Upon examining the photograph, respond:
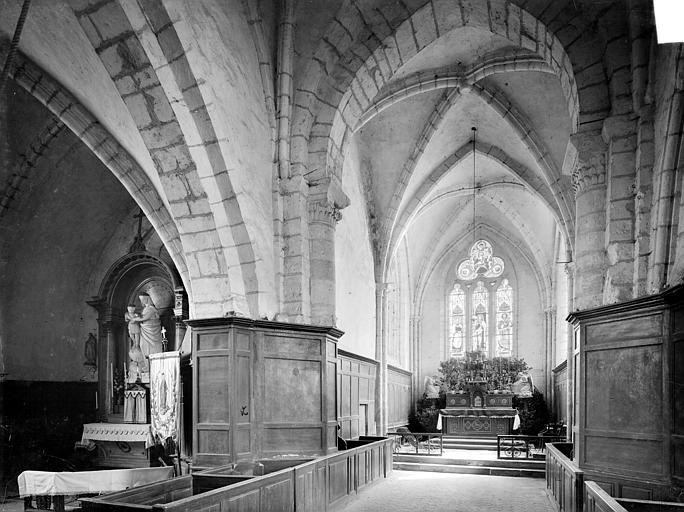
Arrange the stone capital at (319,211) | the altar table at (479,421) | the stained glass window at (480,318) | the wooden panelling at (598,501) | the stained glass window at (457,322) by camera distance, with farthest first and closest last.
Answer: the stained glass window at (457,322)
the stained glass window at (480,318)
the altar table at (479,421)
the stone capital at (319,211)
the wooden panelling at (598,501)

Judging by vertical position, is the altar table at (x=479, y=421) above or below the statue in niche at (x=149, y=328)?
below

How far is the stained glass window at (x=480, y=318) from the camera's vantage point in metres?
20.8

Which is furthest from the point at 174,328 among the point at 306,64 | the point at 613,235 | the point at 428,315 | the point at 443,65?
the point at 428,315

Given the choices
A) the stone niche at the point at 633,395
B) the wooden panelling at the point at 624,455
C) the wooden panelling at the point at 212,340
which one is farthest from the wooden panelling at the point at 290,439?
the wooden panelling at the point at 624,455

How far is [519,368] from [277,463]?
1203cm

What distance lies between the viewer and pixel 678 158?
245 inches

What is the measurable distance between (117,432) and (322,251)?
5.67m

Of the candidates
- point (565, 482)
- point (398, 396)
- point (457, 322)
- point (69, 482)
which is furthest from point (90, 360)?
point (457, 322)

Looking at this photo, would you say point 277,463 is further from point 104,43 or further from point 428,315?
point 428,315

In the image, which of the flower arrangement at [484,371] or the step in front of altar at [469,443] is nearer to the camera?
the step in front of altar at [469,443]

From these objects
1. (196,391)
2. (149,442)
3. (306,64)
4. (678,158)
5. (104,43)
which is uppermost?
(306,64)

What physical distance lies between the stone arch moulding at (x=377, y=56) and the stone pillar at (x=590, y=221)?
1246 mm

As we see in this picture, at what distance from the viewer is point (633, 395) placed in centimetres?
641

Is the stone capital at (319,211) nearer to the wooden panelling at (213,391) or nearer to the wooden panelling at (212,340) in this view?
the wooden panelling at (212,340)
